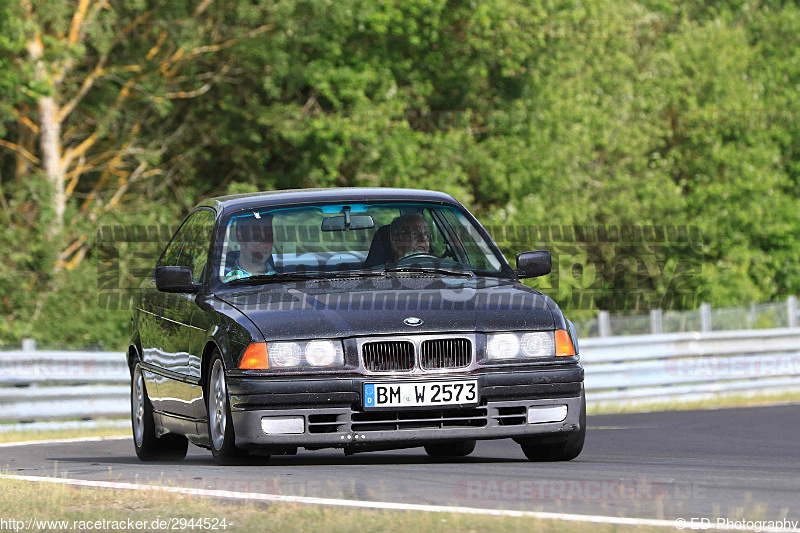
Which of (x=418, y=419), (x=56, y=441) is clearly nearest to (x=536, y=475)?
(x=418, y=419)

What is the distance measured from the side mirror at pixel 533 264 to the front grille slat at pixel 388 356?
4.71ft

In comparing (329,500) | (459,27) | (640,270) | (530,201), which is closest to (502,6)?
(459,27)

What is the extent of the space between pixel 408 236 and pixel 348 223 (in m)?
0.38

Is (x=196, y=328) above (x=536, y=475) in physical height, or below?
above

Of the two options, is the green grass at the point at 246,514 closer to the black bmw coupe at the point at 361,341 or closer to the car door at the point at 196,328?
the black bmw coupe at the point at 361,341

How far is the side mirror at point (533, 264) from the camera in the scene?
9.67m

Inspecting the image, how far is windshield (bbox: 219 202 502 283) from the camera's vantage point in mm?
9539

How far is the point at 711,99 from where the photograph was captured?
4528 cm

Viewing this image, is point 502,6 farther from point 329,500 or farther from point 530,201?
point 329,500

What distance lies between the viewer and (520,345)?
8.67 meters

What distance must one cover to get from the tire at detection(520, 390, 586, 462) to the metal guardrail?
8260 millimetres

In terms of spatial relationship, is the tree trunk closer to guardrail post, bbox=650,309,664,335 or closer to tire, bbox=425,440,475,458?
guardrail post, bbox=650,309,664,335

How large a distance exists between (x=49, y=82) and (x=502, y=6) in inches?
428

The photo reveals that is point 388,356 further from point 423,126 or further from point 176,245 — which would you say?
point 423,126
